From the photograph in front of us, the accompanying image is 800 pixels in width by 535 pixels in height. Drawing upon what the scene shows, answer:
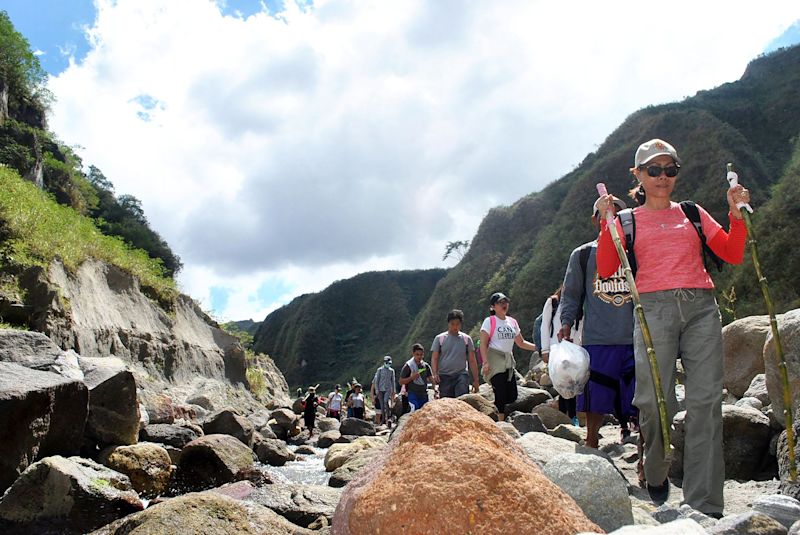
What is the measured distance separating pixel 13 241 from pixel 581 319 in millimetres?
10861

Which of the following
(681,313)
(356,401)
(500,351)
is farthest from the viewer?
(356,401)

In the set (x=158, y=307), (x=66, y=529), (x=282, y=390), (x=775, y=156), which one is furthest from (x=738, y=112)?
(x=66, y=529)

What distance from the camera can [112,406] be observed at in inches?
301

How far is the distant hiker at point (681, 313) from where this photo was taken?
3.52m

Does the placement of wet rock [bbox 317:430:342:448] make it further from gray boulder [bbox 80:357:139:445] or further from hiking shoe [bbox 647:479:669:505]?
hiking shoe [bbox 647:479:669:505]

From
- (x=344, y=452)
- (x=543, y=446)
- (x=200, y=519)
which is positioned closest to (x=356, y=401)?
(x=344, y=452)

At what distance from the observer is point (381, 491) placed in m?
2.51

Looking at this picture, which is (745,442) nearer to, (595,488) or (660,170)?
(660,170)

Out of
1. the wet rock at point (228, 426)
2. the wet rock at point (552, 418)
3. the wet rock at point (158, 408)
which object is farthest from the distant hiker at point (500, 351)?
the wet rock at point (158, 408)

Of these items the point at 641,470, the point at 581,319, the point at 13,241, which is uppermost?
the point at 13,241

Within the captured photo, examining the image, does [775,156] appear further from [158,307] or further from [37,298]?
[37,298]

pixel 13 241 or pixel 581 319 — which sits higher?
pixel 13 241

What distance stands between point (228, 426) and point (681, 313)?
8.81 meters

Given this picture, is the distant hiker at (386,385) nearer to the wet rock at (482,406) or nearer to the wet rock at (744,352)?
the wet rock at (482,406)
